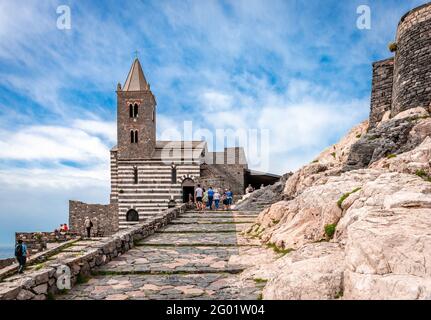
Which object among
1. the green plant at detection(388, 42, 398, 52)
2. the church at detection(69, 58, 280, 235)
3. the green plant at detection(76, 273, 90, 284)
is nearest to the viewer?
the green plant at detection(76, 273, 90, 284)

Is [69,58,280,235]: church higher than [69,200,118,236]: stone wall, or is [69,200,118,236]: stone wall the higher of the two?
[69,58,280,235]: church

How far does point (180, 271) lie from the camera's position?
6020mm

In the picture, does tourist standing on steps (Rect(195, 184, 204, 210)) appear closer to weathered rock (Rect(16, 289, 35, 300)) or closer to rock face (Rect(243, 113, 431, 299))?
rock face (Rect(243, 113, 431, 299))

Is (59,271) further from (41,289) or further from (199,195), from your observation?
(199,195)

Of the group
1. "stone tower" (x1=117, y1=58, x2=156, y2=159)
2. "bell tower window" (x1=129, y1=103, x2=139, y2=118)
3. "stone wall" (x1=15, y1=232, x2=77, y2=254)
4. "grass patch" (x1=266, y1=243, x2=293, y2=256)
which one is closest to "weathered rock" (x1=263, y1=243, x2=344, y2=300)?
"grass patch" (x1=266, y1=243, x2=293, y2=256)

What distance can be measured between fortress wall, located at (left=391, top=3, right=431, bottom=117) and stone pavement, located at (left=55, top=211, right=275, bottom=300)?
1098cm

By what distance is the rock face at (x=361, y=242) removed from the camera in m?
3.14

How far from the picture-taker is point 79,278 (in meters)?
5.54

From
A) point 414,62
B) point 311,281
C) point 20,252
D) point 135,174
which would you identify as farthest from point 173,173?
point 311,281

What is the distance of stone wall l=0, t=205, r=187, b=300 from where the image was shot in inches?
164

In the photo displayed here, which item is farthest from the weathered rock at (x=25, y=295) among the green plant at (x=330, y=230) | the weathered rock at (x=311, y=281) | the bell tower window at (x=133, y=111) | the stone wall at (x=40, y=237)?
the bell tower window at (x=133, y=111)

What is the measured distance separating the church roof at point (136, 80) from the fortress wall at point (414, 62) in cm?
2321
